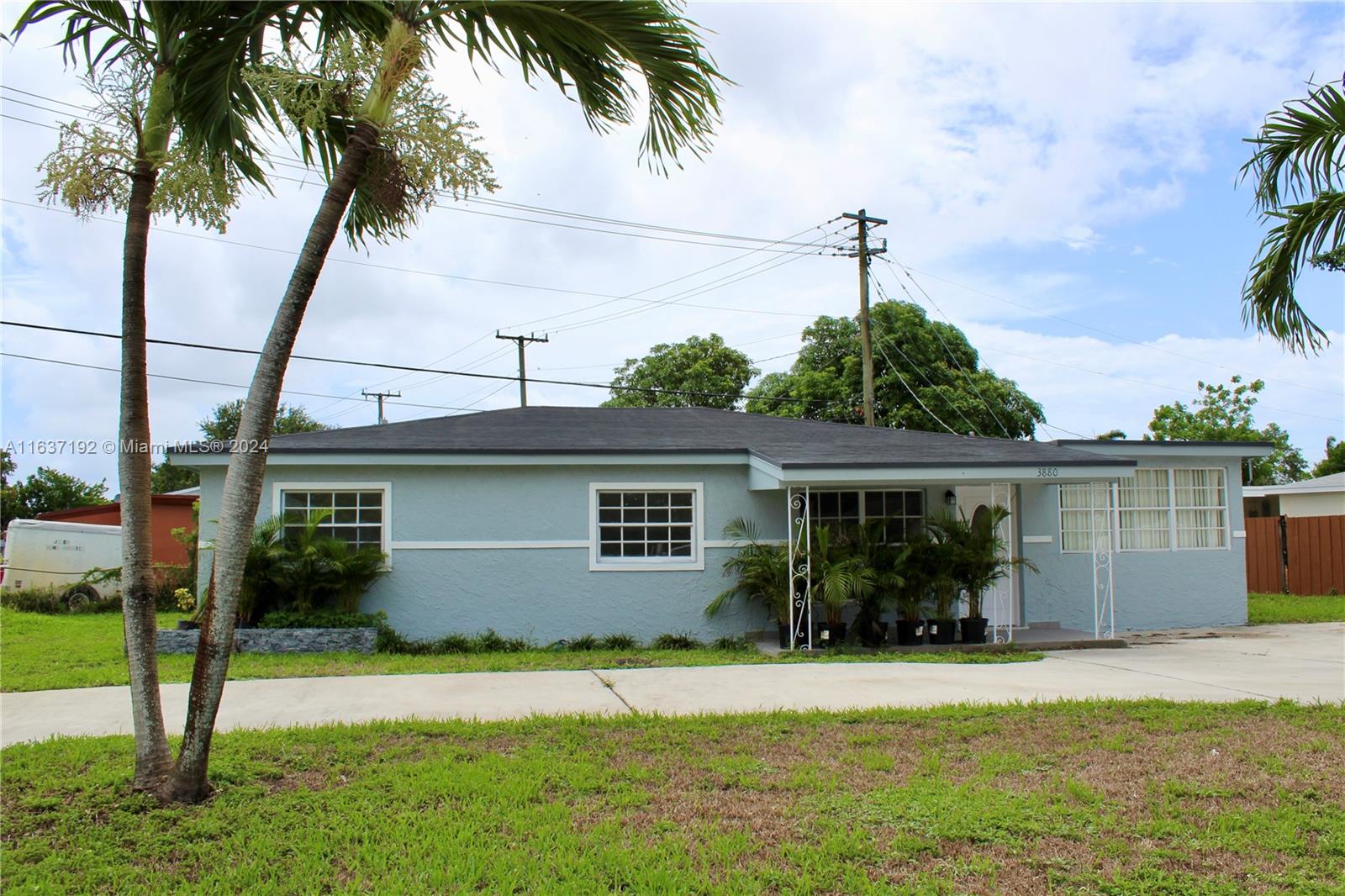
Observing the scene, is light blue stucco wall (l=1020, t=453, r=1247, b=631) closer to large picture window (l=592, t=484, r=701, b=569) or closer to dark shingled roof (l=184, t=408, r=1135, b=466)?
dark shingled roof (l=184, t=408, r=1135, b=466)

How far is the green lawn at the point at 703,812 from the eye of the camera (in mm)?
4469

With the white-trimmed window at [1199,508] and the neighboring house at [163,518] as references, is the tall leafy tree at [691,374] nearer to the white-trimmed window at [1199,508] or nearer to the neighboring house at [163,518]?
the neighboring house at [163,518]

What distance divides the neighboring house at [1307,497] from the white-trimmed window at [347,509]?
21.1 meters

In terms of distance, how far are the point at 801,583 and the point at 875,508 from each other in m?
1.84

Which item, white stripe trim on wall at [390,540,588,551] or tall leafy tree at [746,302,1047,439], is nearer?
white stripe trim on wall at [390,540,588,551]

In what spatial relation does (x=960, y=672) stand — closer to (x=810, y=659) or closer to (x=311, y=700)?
(x=810, y=659)

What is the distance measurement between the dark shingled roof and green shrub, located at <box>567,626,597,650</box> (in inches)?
97.1

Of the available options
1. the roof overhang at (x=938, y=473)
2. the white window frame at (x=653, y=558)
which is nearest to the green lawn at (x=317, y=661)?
the white window frame at (x=653, y=558)

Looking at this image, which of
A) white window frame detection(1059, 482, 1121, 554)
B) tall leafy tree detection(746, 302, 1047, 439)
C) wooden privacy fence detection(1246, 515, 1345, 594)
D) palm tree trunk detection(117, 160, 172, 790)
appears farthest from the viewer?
tall leafy tree detection(746, 302, 1047, 439)

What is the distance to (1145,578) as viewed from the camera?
14914mm

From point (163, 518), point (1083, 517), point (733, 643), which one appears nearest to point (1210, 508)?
point (1083, 517)

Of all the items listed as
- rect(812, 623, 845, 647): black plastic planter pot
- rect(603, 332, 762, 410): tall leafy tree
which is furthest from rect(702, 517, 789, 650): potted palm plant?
rect(603, 332, 762, 410): tall leafy tree

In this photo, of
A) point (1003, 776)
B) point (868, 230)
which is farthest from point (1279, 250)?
point (868, 230)

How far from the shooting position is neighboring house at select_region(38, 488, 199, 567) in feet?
75.5
